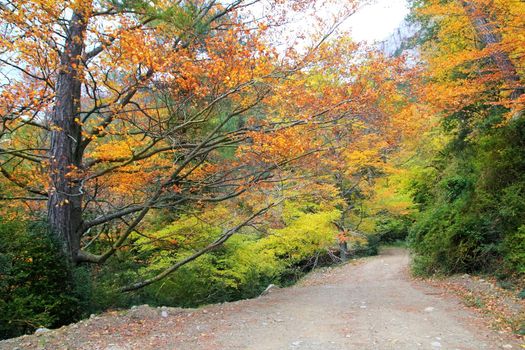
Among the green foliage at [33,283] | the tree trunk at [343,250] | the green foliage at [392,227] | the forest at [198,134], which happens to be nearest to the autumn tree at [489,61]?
the forest at [198,134]

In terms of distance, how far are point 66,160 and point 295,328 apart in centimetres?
574

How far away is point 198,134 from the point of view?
36.6 ft

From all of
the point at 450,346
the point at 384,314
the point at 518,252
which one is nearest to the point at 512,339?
the point at 450,346

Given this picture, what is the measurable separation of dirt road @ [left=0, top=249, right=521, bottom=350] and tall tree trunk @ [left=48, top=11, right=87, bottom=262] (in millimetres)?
2488

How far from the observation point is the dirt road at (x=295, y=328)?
4906 mm

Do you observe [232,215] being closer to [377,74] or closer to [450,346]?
[377,74]

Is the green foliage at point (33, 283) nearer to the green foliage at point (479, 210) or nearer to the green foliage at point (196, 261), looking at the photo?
the green foliage at point (196, 261)

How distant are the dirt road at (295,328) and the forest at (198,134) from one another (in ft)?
4.76

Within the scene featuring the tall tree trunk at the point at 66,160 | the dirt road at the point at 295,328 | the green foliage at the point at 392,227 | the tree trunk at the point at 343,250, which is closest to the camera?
the dirt road at the point at 295,328

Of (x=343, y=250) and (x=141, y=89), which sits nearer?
(x=141, y=89)

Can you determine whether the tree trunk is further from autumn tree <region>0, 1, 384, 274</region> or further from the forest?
autumn tree <region>0, 1, 384, 274</region>

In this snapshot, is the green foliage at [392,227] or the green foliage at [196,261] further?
the green foliage at [392,227]

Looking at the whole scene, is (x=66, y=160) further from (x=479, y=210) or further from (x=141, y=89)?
(x=479, y=210)

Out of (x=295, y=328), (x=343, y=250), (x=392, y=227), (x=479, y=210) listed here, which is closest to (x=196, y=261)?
(x=295, y=328)
